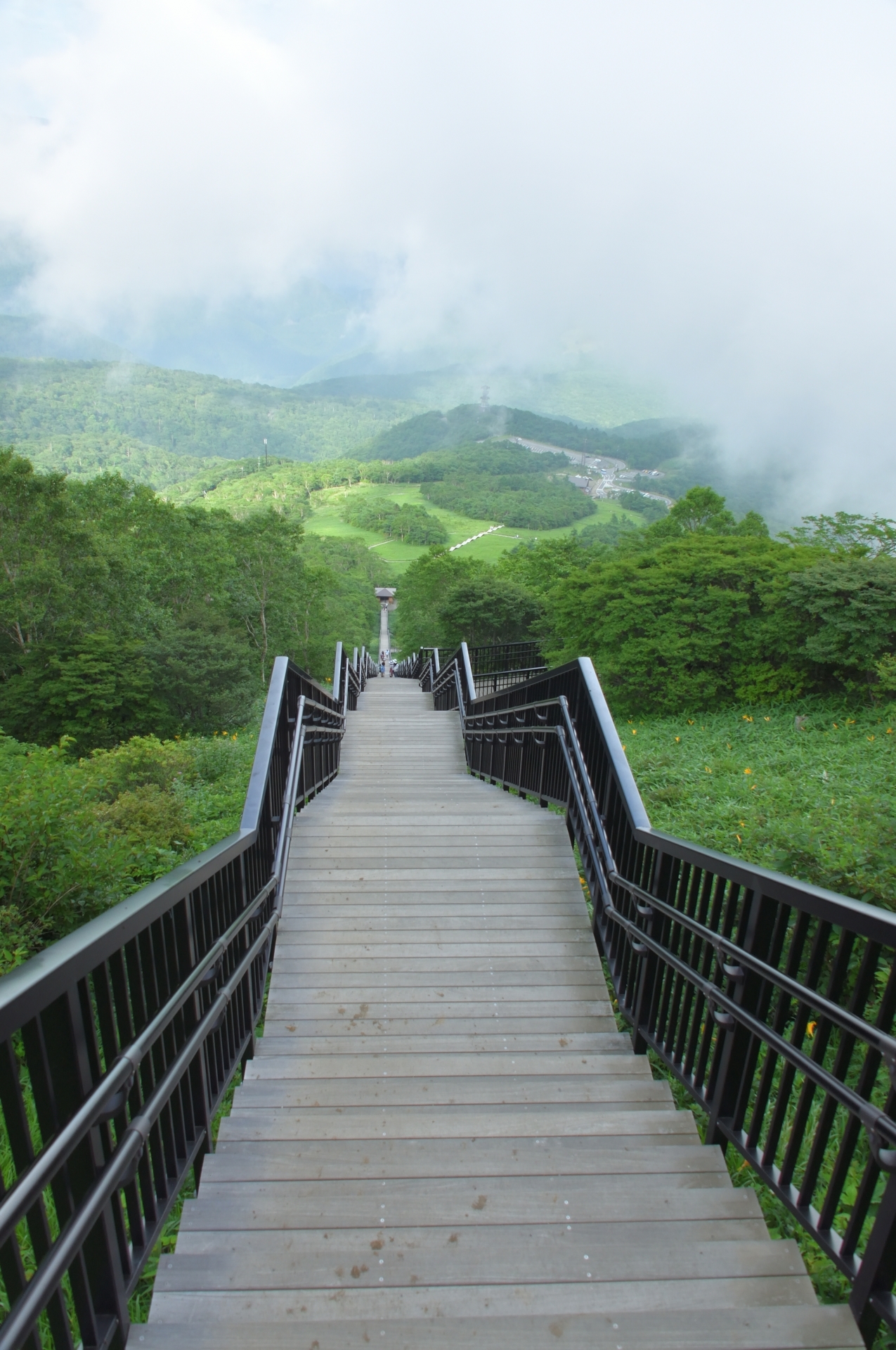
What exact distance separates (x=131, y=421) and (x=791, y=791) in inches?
6782

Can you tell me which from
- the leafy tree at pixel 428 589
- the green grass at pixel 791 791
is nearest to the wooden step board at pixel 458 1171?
the green grass at pixel 791 791

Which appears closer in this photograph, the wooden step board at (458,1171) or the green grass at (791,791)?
the wooden step board at (458,1171)

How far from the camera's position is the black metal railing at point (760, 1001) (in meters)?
1.61

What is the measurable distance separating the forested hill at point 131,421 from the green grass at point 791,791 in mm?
83608

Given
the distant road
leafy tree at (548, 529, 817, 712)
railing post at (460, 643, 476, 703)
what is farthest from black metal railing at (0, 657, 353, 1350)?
the distant road

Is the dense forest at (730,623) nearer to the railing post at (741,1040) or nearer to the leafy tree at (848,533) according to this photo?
the leafy tree at (848,533)

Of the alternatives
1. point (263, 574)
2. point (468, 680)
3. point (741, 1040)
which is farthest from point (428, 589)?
point (741, 1040)

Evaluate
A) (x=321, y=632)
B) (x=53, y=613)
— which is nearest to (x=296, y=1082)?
(x=53, y=613)

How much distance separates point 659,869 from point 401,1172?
1.46 m

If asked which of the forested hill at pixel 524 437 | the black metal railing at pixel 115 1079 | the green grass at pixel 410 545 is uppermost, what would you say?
the forested hill at pixel 524 437

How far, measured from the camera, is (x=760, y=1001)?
7.22 feet

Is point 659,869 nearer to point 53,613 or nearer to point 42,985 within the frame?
point 42,985

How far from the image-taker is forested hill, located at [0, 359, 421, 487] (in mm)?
114125

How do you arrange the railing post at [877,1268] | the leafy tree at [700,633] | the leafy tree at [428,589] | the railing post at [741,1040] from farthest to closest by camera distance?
the leafy tree at [428,589]
the leafy tree at [700,633]
the railing post at [741,1040]
the railing post at [877,1268]
